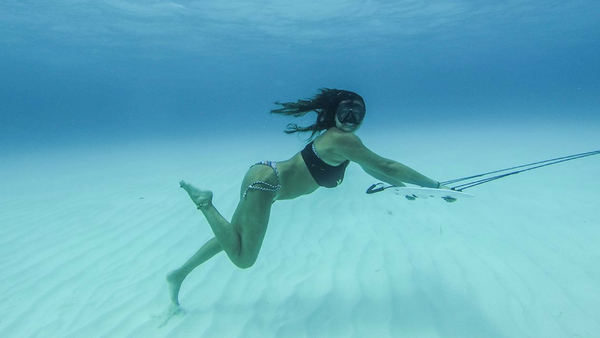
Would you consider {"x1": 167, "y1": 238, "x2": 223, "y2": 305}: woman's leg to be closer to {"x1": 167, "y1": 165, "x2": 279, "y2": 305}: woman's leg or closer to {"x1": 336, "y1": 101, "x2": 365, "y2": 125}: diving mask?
{"x1": 167, "y1": 165, "x2": 279, "y2": 305}: woman's leg

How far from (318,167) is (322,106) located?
64 cm

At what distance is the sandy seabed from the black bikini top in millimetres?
1336

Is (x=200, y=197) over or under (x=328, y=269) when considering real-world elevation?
over

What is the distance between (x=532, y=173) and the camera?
8.14 m

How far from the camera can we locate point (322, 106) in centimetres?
320

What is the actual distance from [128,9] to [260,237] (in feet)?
73.0

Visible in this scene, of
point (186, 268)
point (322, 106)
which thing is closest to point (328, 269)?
point (186, 268)

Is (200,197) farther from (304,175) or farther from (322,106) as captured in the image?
(322,106)

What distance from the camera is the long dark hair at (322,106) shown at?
10.1 feet

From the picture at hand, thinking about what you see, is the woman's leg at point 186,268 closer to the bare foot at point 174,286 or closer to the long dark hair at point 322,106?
the bare foot at point 174,286

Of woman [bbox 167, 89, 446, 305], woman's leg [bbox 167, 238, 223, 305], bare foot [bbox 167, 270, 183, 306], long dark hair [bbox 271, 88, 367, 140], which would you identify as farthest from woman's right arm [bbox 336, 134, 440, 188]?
bare foot [bbox 167, 270, 183, 306]

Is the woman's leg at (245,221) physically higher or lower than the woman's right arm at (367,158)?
lower

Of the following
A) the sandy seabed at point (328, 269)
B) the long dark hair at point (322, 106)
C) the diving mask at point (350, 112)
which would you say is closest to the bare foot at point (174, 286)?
the sandy seabed at point (328, 269)

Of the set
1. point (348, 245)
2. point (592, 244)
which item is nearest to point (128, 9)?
point (348, 245)
